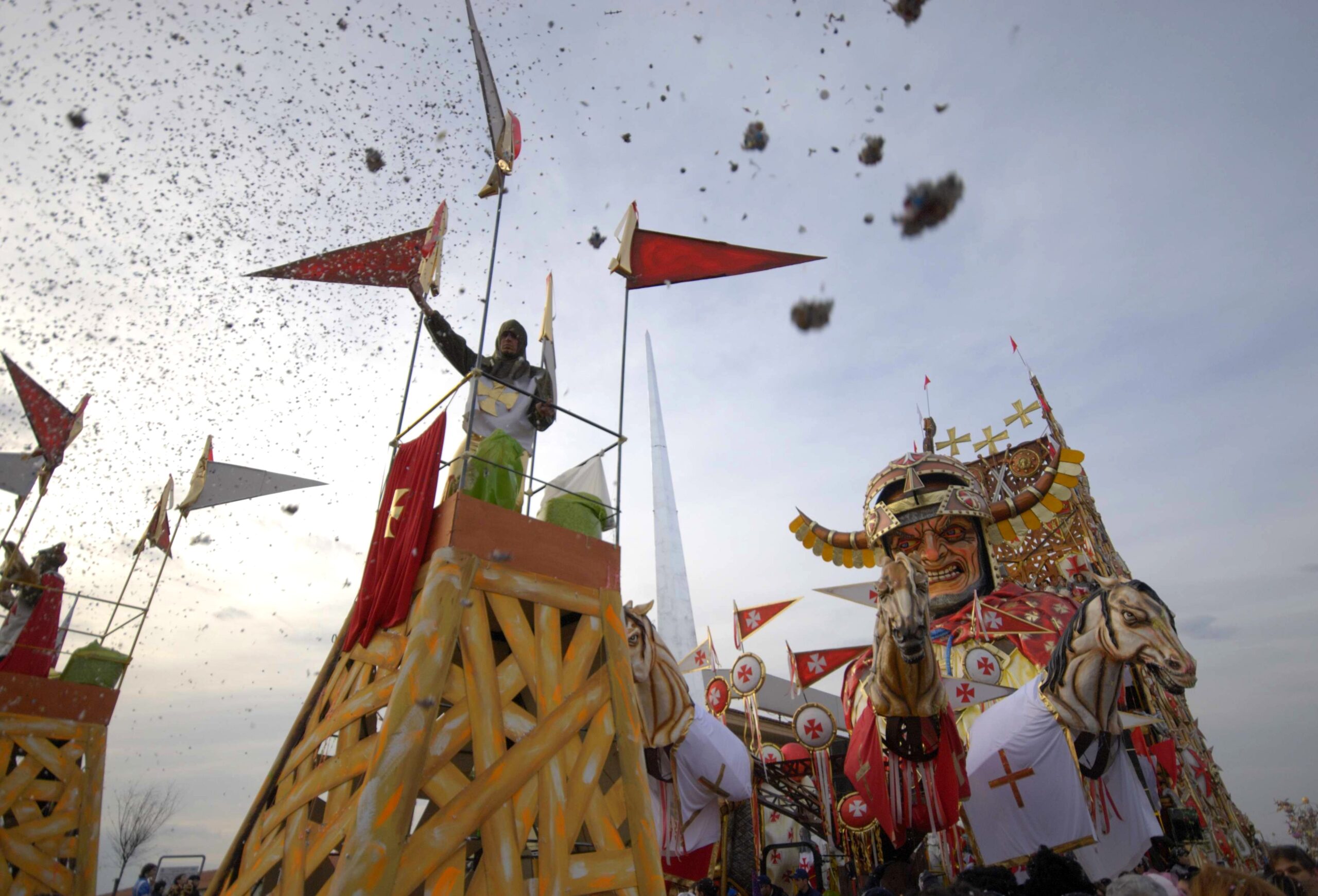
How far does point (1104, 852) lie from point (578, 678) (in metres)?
6.73

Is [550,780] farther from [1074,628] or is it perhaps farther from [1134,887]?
[1074,628]

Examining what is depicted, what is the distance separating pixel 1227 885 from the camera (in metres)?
2.46

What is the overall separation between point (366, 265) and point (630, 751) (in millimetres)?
4805

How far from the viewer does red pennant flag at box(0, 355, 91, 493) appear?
10422 mm

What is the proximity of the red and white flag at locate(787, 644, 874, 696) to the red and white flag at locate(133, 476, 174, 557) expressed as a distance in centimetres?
1004

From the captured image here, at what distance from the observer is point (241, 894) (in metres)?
4.08

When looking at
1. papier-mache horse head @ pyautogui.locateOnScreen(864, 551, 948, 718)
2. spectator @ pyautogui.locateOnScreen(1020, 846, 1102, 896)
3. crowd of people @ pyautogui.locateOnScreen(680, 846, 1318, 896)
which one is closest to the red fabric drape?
papier-mache horse head @ pyautogui.locateOnScreen(864, 551, 948, 718)

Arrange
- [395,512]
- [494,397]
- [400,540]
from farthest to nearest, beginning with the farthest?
[494,397] → [395,512] → [400,540]

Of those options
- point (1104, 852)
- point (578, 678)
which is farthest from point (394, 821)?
point (1104, 852)

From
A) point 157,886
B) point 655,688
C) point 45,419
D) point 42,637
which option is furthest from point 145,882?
point 655,688

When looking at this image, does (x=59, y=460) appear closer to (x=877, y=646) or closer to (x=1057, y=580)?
(x=877, y=646)

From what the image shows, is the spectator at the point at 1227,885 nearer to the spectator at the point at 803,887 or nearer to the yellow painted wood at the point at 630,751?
the yellow painted wood at the point at 630,751

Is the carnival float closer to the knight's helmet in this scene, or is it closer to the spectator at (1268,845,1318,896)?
the knight's helmet

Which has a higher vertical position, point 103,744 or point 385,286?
point 385,286
